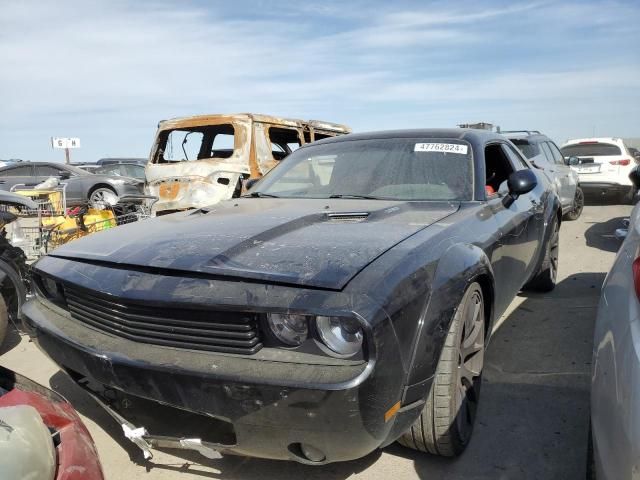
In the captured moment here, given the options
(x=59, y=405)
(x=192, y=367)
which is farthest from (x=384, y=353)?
(x=59, y=405)

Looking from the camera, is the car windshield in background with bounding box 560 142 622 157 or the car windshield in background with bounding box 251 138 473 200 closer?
the car windshield in background with bounding box 251 138 473 200

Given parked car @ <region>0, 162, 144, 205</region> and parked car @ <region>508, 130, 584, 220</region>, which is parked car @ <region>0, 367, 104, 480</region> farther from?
parked car @ <region>0, 162, 144, 205</region>

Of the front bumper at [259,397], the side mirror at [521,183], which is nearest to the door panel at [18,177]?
the side mirror at [521,183]

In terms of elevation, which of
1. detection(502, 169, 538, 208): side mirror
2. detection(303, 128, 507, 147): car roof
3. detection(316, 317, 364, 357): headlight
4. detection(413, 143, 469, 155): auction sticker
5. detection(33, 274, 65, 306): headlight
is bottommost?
detection(33, 274, 65, 306): headlight

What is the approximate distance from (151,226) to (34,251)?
10.1 ft

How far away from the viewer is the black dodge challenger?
1.73 m

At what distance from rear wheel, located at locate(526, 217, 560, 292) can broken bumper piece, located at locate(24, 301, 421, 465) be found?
3.16 metres

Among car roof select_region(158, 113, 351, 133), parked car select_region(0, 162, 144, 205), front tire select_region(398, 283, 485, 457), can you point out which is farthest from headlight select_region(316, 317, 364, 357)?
parked car select_region(0, 162, 144, 205)

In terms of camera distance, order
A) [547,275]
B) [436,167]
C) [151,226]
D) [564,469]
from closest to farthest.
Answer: [564,469], [151,226], [436,167], [547,275]

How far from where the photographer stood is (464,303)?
2.30 meters

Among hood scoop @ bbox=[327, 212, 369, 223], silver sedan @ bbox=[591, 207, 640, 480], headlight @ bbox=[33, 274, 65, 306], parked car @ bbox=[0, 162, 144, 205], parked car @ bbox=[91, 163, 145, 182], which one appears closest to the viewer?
silver sedan @ bbox=[591, 207, 640, 480]

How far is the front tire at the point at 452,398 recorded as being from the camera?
2.19m

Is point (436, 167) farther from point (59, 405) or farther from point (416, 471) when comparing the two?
point (59, 405)

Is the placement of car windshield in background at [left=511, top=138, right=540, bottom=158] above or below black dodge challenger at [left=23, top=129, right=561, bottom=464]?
above
